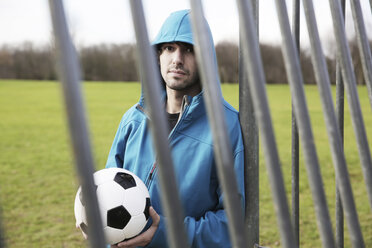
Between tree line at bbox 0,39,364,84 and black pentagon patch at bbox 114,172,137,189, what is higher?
tree line at bbox 0,39,364,84

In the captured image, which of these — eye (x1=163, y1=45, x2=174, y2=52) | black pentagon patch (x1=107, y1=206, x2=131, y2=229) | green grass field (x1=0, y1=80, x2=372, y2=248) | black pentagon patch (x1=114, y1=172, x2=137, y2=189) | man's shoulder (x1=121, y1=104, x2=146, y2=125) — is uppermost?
eye (x1=163, y1=45, x2=174, y2=52)

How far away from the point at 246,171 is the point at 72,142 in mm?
1054

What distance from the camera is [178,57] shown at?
6.02ft

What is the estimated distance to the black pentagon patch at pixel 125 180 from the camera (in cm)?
158

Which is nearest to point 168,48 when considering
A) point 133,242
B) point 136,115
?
point 136,115

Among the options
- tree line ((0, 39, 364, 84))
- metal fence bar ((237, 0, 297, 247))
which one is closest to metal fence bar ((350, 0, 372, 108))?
metal fence bar ((237, 0, 297, 247))

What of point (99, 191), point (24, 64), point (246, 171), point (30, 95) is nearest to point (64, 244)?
point (99, 191)

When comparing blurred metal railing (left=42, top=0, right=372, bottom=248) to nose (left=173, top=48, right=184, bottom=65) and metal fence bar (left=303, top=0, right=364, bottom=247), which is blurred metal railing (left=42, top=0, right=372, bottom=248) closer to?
metal fence bar (left=303, top=0, right=364, bottom=247)

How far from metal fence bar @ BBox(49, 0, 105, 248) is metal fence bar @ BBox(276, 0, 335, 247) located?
0.47 meters

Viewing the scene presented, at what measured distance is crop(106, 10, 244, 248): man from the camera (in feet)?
5.24

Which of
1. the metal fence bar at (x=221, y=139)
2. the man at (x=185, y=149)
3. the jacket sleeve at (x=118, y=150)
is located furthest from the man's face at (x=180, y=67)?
the metal fence bar at (x=221, y=139)

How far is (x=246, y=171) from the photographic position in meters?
1.51

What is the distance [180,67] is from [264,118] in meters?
1.14

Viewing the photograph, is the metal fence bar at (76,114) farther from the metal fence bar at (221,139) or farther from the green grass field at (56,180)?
the metal fence bar at (221,139)
